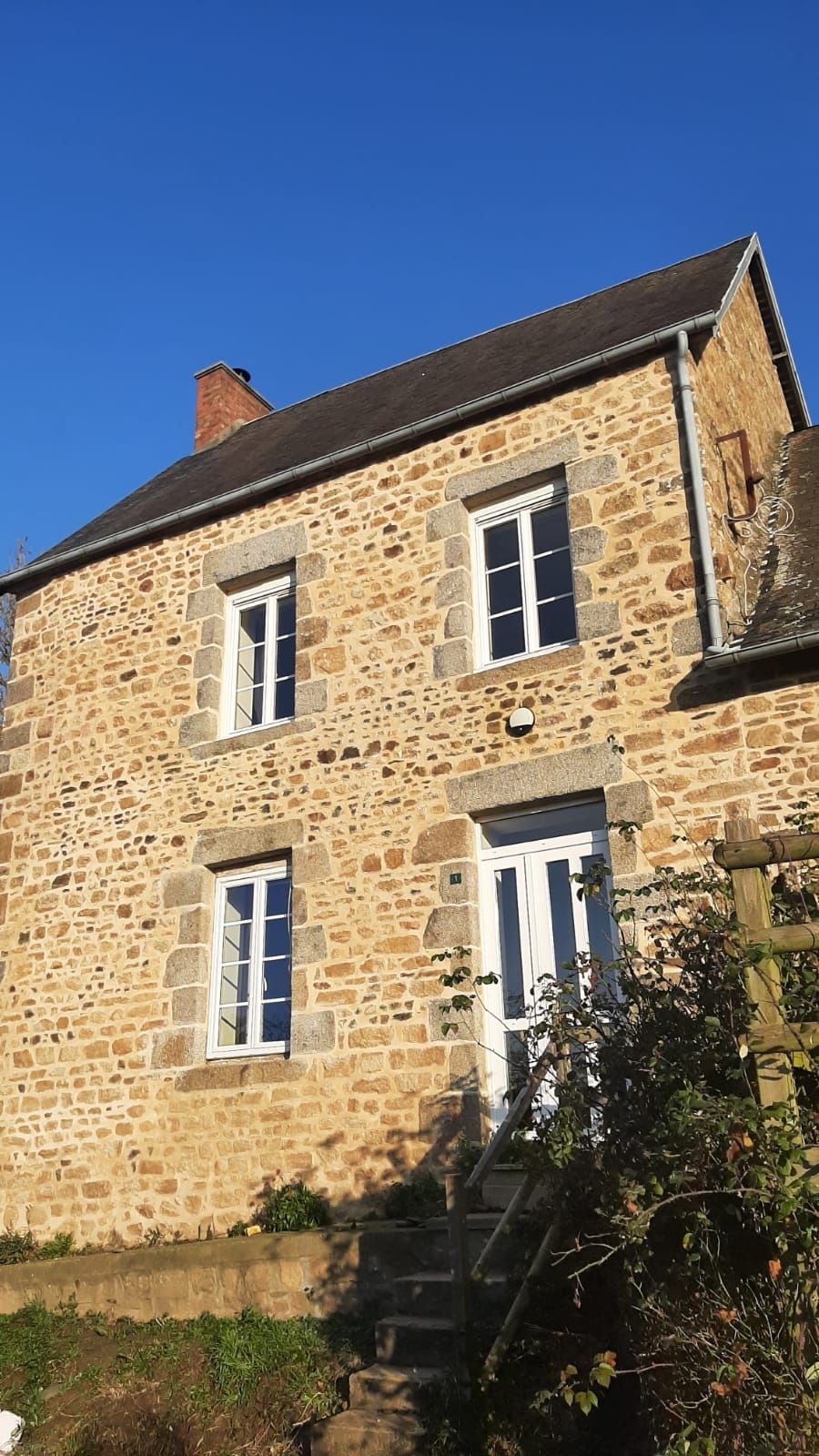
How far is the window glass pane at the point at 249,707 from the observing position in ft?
28.5

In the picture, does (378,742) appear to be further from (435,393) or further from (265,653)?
(435,393)

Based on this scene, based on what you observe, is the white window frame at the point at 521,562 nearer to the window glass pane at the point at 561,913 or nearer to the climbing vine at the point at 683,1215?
the window glass pane at the point at 561,913

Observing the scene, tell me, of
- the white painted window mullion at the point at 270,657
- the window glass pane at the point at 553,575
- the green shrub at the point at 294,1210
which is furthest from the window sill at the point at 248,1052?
the window glass pane at the point at 553,575

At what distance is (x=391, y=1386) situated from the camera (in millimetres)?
4773

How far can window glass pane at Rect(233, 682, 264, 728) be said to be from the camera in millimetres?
8695

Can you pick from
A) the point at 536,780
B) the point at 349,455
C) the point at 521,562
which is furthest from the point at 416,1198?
the point at 349,455

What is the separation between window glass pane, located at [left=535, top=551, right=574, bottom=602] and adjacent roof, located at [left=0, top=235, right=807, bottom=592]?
1.14m

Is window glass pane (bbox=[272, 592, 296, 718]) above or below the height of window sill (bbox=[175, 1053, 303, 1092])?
above

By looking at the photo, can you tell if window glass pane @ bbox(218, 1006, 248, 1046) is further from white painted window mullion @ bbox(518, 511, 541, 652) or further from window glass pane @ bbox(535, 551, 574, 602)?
window glass pane @ bbox(535, 551, 574, 602)

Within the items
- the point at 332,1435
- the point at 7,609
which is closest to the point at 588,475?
the point at 332,1435

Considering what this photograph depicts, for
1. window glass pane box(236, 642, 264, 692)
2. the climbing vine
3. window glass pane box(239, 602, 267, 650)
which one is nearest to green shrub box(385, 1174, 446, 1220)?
the climbing vine

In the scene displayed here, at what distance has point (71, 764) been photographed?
9.11 metres

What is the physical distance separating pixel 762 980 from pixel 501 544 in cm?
523

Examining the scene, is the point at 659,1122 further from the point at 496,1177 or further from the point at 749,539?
the point at 749,539
